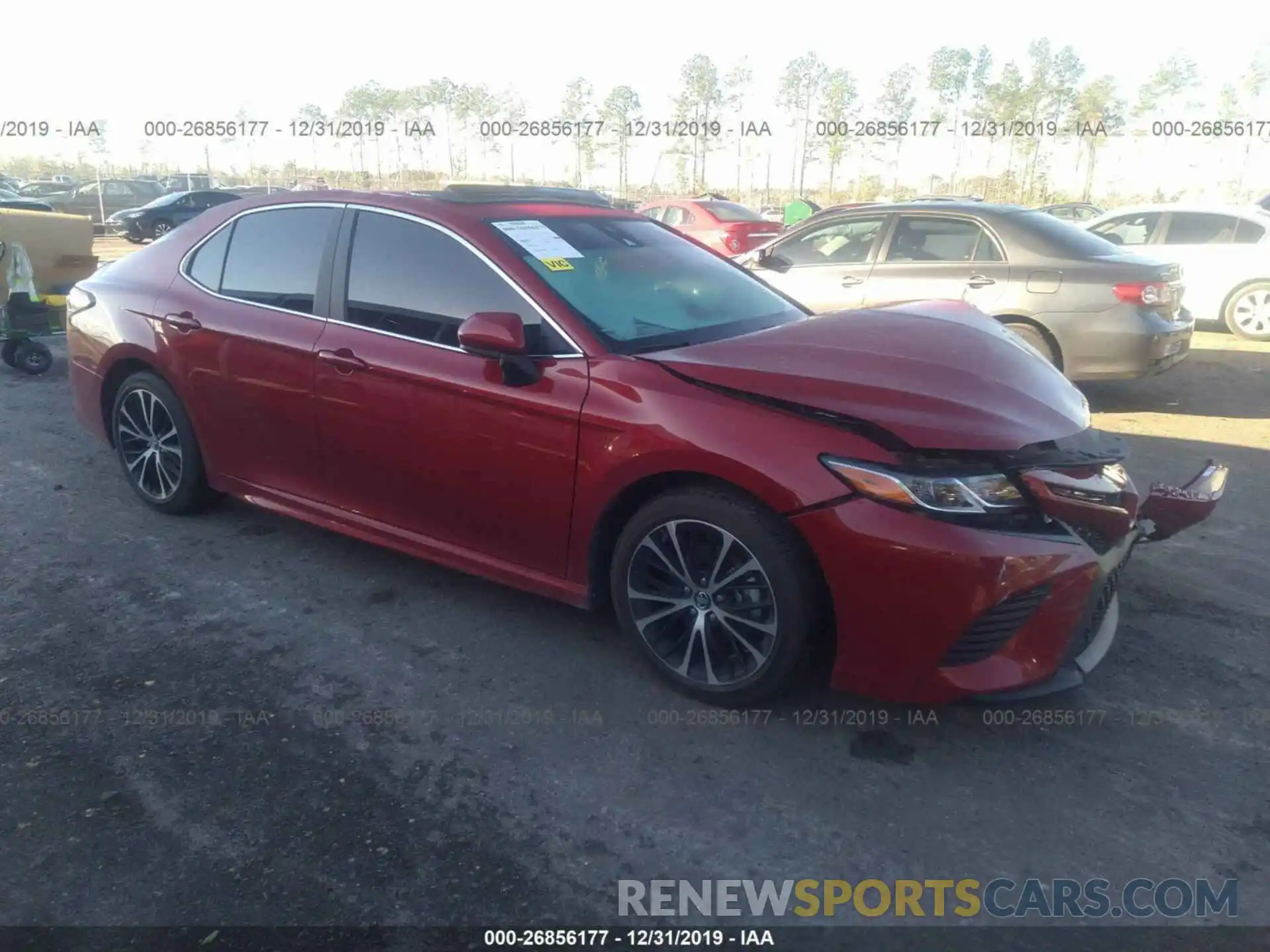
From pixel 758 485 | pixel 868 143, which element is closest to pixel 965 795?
pixel 758 485

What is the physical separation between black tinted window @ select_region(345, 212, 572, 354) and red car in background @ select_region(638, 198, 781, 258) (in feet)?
33.3

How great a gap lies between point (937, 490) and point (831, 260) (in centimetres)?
574

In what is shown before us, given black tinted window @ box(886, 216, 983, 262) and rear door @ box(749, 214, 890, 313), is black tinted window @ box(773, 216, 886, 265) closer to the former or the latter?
rear door @ box(749, 214, 890, 313)

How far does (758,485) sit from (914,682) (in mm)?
745

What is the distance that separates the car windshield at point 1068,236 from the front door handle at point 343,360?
18.8 ft

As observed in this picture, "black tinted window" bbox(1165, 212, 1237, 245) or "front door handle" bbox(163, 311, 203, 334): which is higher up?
"black tinted window" bbox(1165, 212, 1237, 245)

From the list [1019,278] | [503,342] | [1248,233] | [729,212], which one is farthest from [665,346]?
[729,212]

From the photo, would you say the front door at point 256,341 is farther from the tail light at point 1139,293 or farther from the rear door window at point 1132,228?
the rear door window at point 1132,228

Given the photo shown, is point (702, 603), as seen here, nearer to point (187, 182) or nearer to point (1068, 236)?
point (1068, 236)

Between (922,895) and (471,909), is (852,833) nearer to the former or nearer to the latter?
(922,895)

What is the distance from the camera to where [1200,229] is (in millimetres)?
11305

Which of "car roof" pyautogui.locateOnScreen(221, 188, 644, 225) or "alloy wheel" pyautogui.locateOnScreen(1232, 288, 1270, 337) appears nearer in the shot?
"car roof" pyautogui.locateOnScreen(221, 188, 644, 225)

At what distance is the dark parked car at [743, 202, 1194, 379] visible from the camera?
23.2 ft

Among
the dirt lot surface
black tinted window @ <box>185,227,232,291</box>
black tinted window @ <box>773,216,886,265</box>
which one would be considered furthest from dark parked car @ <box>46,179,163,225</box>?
the dirt lot surface
